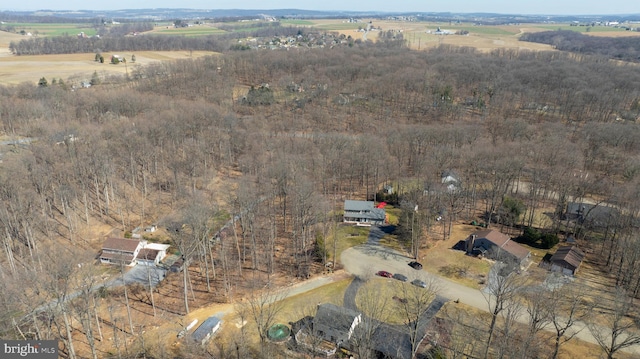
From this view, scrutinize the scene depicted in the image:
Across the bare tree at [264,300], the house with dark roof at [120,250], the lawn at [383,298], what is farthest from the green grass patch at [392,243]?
the house with dark roof at [120,250]

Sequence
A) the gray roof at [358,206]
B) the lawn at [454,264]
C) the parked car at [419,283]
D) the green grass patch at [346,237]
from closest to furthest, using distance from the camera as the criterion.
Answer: the parked car at [419,283]
the lawn at [454,264]
the green grass patch at [346,237]
the gray roof at [358,206]

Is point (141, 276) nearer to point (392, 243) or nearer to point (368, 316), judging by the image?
point (368, 316)

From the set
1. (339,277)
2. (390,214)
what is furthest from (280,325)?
(390,214)

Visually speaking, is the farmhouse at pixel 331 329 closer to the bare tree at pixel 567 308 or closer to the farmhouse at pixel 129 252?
the bare tree at pixel 567 308

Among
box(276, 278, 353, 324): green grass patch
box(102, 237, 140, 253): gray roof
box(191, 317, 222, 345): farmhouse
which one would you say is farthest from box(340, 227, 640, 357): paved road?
box(102, 237, 140, 253): gray roof

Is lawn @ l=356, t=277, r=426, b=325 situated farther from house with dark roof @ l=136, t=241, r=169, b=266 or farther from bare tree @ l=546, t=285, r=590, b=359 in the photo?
house with dark roof @ l=136, t=241, r=169, b=266

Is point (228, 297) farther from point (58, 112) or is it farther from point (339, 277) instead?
point (58, 112)
